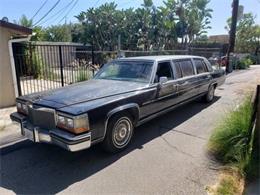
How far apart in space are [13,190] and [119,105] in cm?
189

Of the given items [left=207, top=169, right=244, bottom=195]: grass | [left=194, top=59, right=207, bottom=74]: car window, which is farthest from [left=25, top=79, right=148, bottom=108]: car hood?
[left=194, top=59, right=207, bottom=74]: car window

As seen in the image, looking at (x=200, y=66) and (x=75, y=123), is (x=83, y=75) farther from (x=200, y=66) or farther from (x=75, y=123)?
(x=75, y=123)

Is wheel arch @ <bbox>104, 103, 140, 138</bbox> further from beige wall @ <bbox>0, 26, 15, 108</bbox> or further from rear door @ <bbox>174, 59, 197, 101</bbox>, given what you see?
beige wall @ <bbox>0, 26, 15, 108</bbox>

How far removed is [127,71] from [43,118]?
2149 mm

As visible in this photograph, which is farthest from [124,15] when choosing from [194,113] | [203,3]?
[194,113]

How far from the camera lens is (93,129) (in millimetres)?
3334

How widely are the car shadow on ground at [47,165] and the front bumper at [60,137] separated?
43 centimetres

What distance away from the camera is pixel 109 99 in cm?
366

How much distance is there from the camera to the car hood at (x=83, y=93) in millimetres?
3537

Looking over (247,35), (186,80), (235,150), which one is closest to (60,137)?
(235,150)

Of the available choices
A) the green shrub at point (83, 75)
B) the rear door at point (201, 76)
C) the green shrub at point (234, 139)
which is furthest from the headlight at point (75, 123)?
the green shrub at point (83, 75)

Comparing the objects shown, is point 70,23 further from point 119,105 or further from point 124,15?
point 119,105

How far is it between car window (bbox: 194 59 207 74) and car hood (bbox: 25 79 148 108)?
2.64m

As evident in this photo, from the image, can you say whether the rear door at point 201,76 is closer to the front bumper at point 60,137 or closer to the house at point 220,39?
the front bumper at point 60,137
